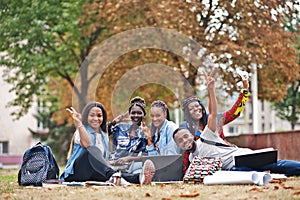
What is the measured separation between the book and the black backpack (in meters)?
2.67

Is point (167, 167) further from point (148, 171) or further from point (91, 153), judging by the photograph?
point (91, 153)

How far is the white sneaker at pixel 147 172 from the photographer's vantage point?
858cm

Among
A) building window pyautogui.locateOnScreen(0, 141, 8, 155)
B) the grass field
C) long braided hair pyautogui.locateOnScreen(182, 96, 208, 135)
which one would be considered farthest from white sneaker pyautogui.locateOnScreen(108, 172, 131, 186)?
building window pyautogui.locateOnScreen(0, 141, 8, 155)

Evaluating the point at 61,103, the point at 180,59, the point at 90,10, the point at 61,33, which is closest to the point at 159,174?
the point at 180,59

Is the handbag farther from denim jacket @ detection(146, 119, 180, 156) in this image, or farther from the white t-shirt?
denim jacket @ detection(146, 119, 180, 156)

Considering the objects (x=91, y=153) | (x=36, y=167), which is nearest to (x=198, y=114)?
(x=91, y=153)

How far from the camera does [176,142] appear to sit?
29.9 ft

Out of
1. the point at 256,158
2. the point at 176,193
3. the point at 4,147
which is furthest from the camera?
the point at 4,147

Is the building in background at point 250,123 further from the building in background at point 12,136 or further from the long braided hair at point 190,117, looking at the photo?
the long braided hair at point 190,117

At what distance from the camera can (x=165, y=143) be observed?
942 centimetres

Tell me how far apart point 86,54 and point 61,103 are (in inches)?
231

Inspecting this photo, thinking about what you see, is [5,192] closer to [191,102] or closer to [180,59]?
[191,102]

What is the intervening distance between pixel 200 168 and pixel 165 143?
90 centimetres

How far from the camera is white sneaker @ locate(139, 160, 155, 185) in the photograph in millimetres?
8578
